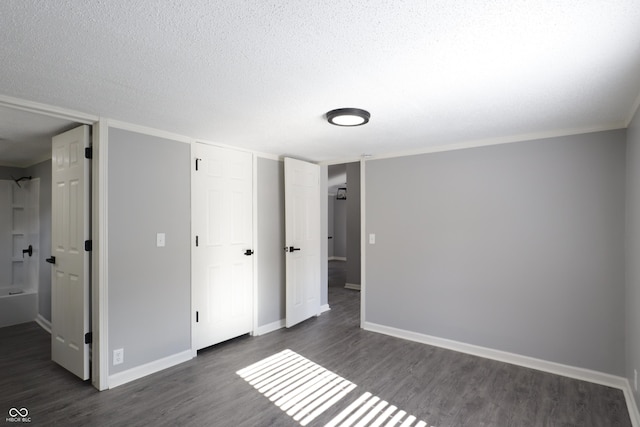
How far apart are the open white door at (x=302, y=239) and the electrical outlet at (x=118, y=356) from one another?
185 cm

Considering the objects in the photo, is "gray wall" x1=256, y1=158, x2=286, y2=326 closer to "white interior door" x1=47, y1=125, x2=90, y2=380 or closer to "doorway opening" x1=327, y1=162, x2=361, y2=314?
"doorway opening" x1=327, y1=162, x2=361, y2=314

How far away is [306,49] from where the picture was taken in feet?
5.16

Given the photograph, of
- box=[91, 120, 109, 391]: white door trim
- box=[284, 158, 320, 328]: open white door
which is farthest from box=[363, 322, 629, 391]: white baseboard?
box=[91, 120, 109, 391]: white door trim

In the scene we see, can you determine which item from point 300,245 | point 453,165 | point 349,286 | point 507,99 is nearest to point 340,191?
point 349,286

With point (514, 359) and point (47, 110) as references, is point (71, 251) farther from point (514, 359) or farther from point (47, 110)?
point (514, 359)

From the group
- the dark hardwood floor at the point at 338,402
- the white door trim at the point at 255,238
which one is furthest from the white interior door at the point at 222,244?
the dark hardwood floor at the point at 338,402

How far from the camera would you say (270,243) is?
13.6ft

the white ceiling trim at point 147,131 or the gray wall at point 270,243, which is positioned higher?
the white ceiling trim at point 147,131

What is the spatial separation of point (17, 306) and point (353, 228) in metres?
5.27

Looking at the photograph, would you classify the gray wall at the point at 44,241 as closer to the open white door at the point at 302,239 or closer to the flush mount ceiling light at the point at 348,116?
the open white door at the point at 302,239

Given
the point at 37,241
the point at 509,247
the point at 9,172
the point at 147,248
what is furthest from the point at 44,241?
the point at 509,247

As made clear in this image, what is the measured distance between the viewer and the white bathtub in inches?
166

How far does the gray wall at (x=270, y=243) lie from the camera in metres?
4.01

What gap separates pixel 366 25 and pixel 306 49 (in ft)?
1.04
